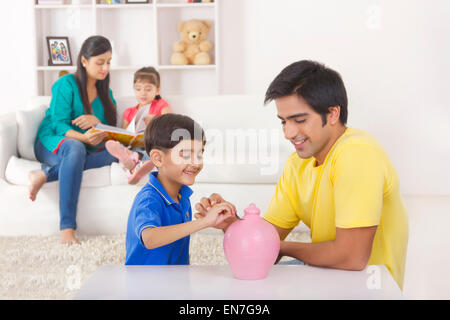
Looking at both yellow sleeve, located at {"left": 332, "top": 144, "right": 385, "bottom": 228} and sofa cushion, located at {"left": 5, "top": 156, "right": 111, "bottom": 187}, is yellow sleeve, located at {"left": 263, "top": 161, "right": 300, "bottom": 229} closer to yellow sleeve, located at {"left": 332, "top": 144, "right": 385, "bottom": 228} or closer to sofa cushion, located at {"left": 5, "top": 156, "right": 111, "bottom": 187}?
yellow sleeve, located at {"left": 332, "top": 144, "right": 385, "bottom": 228}

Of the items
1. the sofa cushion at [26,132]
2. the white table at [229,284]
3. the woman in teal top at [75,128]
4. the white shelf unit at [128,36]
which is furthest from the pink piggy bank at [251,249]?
the white shelf unit at [128,36]

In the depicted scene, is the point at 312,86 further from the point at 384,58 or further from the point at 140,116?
the point at 384,58

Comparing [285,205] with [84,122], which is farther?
[84,122]

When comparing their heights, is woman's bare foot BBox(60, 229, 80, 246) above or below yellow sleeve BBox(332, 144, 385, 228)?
below

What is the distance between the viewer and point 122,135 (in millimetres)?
2658

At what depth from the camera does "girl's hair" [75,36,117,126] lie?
274 centimetres

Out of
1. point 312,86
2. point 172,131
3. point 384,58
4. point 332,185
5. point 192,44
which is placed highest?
point 192,44

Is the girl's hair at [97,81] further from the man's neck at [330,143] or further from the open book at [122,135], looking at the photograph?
the man's neck at [330,143]

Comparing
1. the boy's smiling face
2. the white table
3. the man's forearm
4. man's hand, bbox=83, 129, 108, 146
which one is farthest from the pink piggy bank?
man's hand, bbox=83, 129, 108, 146

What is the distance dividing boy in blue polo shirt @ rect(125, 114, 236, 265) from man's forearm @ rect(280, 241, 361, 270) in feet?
0.81

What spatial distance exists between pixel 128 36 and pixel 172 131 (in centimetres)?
272

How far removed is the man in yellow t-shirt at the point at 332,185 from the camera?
105 cm

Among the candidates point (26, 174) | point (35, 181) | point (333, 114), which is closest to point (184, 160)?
point (333, 114)
